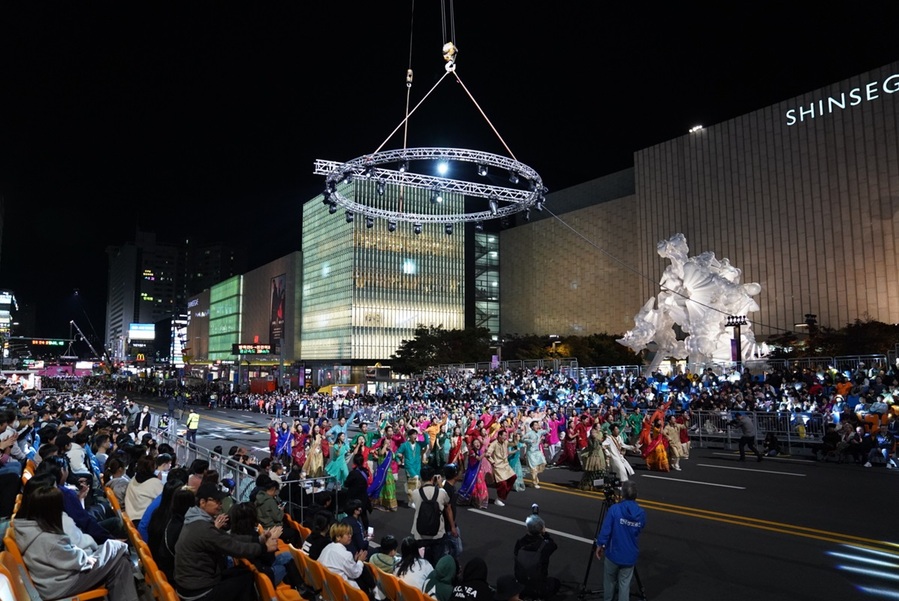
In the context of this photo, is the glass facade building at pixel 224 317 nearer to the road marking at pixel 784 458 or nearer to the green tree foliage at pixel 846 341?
the green tree foliage at pixel 846 341

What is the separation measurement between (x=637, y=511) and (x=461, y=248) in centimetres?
6552

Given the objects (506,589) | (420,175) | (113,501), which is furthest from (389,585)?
(420,175)

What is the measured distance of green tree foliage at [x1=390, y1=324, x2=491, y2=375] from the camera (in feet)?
181

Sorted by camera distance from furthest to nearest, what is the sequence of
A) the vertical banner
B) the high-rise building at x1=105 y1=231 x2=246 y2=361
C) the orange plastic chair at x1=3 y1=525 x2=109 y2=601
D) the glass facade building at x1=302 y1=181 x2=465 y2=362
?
1. the high-rise building at x1=105 y1=231 x2=246 y2=361
2. the vertical banner
3. the glass facade building at x1=302 y1=181 x2=465 y2=362
4. the orange plastic chair at x1=3 y1=525 x2=109 y2=601

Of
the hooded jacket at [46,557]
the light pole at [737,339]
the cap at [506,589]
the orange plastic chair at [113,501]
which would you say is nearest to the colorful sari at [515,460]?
the orange plastic chair at [113,501]

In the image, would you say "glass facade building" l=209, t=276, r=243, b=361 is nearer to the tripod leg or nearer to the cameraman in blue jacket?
the tripod leg

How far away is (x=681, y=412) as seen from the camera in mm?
20453

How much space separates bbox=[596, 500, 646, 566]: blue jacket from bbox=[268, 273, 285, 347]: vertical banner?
252 feet

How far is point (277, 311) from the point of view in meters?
81.7

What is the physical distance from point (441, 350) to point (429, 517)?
49397mm

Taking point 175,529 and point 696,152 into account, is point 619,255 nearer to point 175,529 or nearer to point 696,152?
point 696,152

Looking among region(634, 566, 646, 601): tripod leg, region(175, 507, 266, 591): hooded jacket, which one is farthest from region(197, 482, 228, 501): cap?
region(634, 566, 646, 601): tripod leg

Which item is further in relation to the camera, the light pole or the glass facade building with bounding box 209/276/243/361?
the glass facade building with bounding box 209/276/243/361

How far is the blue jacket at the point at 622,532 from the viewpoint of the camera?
577 cm
